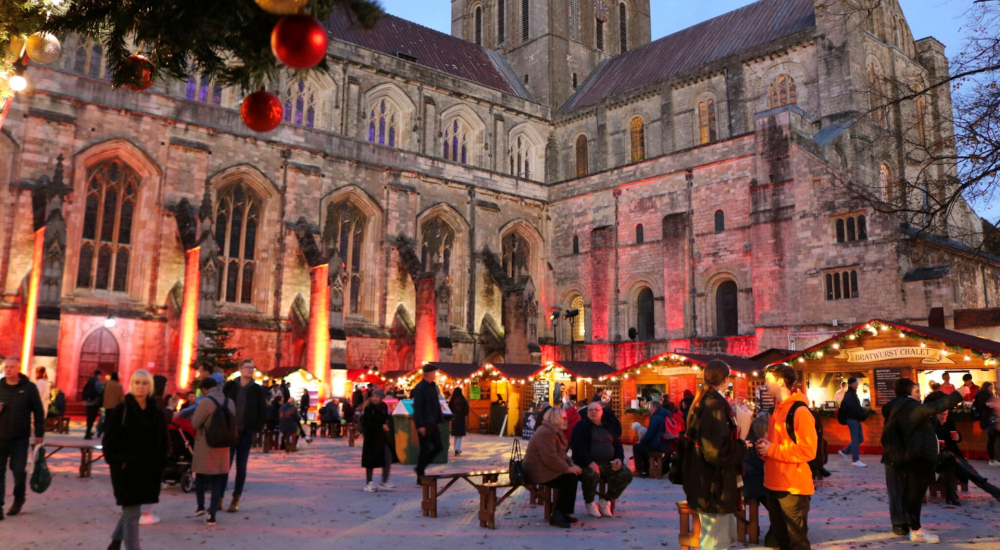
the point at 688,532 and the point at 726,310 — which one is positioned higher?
the point at 726,310

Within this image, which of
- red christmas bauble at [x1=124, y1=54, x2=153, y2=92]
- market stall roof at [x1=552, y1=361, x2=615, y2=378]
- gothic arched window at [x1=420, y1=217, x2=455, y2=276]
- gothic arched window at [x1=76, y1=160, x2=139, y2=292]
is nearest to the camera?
red christmas bauble at [x1=124, y1=54, x2=153, y2=92]

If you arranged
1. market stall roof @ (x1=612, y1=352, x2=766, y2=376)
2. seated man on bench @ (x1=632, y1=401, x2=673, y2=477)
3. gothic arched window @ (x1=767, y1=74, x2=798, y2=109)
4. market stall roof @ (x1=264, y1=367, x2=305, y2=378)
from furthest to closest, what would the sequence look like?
gothic arched window @ (x1=767, y1=74, x2=798, y2=109) < market stall roof @ (x1=264, y1=367, x2=305, y2=378) < market stall roof @ (x1=612, y1=352, x2=766, y2=376) < seated man on bench @ (x1=632, y1=401, x2=673, y2=477)

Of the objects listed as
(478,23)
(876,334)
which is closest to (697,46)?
(478,23)

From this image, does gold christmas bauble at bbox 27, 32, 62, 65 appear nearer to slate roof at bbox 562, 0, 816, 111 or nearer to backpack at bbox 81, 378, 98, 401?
backpack at bbox 81, 378, 98, 401

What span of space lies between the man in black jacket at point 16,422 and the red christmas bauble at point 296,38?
5636 mm

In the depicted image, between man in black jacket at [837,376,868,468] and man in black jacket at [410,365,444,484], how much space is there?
7041 mm

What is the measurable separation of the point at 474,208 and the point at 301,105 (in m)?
8.30

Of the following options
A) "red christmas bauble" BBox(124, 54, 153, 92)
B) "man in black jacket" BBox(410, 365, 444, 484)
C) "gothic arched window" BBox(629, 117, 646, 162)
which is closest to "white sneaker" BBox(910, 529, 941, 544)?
"man in black jacket" BBox(410, 365, 444, 484)

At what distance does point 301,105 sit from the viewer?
30484 mm

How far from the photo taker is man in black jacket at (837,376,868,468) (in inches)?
487

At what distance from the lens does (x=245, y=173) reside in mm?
25984

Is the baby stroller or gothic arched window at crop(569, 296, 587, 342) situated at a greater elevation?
gothic arched window at crop(569, 296, 587, 342)

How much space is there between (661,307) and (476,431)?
10380 mm

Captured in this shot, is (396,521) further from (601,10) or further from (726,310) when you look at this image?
(601,10)
